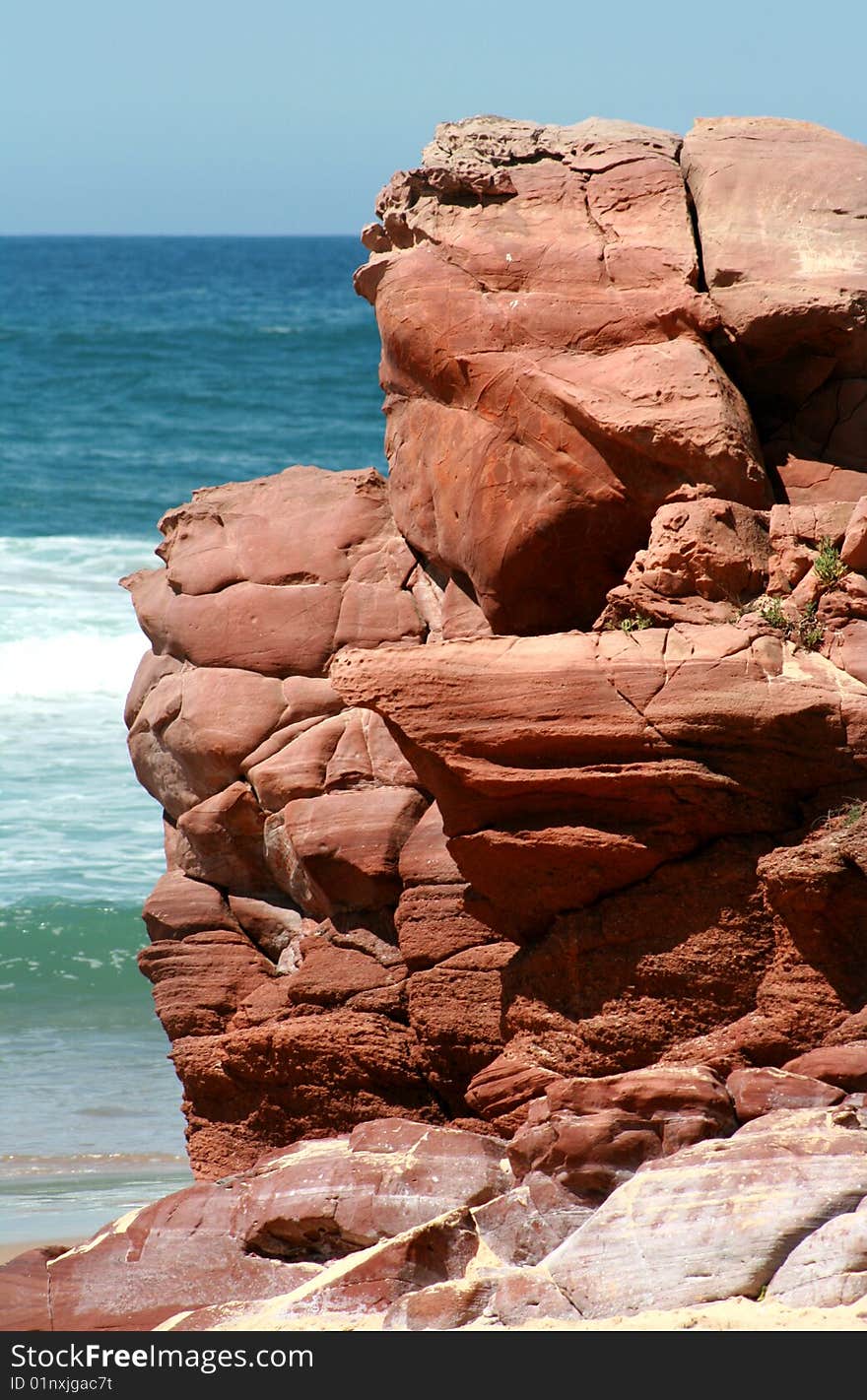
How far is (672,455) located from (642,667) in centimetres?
110

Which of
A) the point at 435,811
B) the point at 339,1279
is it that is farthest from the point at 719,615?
the point at 339,1279

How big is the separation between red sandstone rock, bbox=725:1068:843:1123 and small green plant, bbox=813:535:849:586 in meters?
2.00

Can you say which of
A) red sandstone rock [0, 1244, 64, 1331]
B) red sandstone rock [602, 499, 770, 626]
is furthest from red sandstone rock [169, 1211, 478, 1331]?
red sandstone rock [602, 499, 770, 626]

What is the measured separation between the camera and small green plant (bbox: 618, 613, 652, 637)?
7.46m

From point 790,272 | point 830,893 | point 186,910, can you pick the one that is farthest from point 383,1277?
point 790,272

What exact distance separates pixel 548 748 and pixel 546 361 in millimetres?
1914

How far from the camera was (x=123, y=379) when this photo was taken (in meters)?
39.0

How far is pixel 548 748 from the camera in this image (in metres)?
7.25

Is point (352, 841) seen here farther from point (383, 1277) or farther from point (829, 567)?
point (829, 567)

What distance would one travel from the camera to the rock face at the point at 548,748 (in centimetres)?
675

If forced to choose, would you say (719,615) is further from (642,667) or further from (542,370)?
(542,370)

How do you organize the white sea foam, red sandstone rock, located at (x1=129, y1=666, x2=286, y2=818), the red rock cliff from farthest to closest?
the white sea foam, red sandstone rock, located at (x1=129, y1=666, x2=286, y2=818), the red rock cliff

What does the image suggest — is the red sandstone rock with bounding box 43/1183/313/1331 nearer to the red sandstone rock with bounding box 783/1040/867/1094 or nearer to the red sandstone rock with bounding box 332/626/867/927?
the red sandstone rock with bounding box 332/626/867/927

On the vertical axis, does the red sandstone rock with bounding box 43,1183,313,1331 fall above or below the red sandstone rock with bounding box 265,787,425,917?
below
